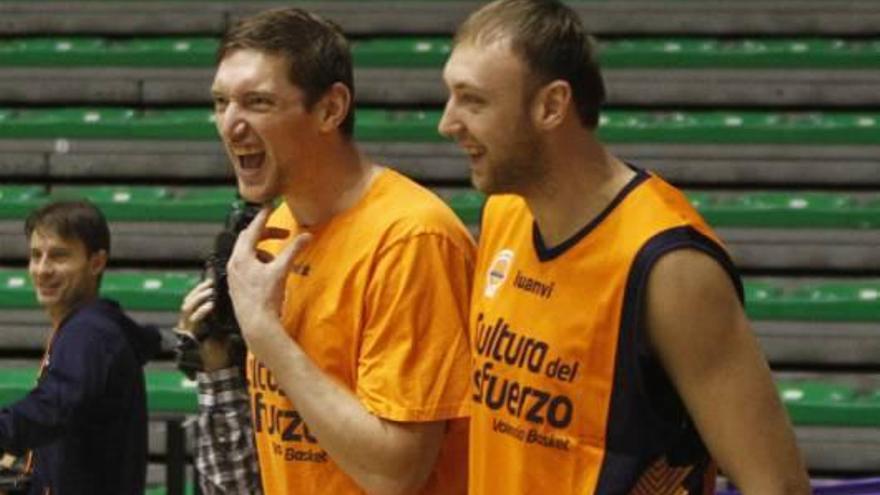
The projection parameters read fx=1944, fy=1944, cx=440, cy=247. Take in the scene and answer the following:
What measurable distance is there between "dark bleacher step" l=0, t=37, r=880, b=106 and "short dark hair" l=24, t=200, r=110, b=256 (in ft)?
10.3

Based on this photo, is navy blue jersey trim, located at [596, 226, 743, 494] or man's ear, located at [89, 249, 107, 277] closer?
navy blue jersey trim, located at [596, 226, 743, 494]

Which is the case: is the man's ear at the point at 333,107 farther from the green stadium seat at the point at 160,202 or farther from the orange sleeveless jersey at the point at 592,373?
the green stadium seat at the point at 160,202

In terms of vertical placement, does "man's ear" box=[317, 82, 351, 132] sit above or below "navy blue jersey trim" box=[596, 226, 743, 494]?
Result: above

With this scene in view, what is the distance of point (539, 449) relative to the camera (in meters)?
2.30

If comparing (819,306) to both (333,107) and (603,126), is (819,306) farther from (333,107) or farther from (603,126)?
(333,107)

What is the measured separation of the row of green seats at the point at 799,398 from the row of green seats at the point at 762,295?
0.92ft

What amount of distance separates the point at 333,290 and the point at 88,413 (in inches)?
85.7

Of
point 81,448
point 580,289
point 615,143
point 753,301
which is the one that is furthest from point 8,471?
point 615,143

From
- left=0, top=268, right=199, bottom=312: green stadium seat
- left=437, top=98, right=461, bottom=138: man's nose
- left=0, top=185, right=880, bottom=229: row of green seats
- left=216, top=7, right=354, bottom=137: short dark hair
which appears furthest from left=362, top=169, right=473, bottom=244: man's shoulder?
left=0, top=268, right=199, bottom=312: green stadium seat

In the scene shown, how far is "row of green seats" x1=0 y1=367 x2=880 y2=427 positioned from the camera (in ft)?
20.6

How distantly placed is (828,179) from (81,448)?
3.68 metres

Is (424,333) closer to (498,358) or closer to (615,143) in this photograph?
(498,358)

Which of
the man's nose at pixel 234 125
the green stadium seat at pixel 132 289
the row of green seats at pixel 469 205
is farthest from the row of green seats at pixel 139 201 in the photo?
the man's nose at pixel 234 125

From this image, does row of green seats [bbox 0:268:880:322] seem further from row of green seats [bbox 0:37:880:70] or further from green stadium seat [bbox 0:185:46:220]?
row of green seats [bbox 0:37:880:70]
